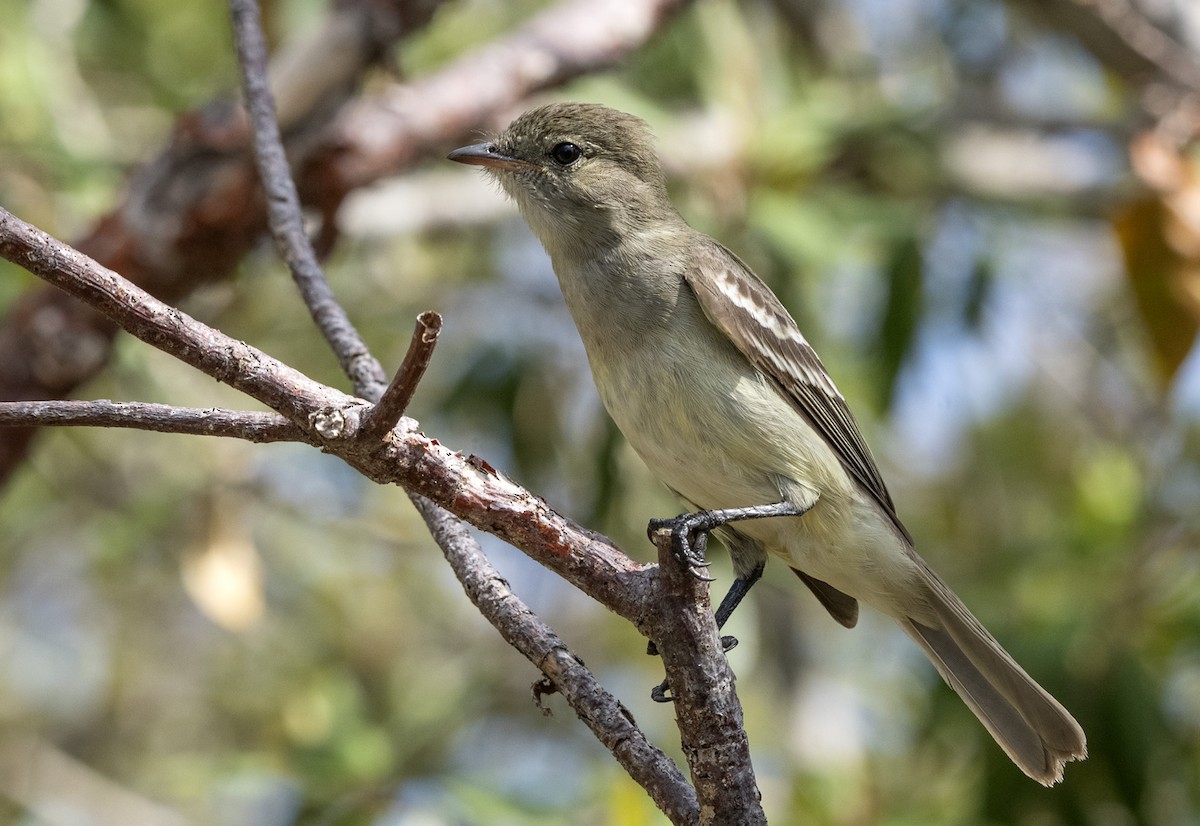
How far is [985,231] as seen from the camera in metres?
6.77

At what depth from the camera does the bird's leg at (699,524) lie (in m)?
2.74

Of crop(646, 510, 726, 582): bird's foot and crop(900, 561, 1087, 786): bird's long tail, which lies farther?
crop(900, 561, 1087, 786): bird's long tail

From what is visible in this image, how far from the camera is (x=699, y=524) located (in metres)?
3.43

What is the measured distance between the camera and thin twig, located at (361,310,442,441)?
2174mm

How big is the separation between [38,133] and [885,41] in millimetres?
5895

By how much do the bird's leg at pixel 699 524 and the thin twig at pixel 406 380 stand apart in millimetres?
728

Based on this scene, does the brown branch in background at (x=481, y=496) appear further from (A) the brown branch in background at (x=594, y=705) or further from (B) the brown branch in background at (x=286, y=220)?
(B) the brown branch in background at (x=286, y=220)

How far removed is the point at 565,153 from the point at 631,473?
2.66 metres

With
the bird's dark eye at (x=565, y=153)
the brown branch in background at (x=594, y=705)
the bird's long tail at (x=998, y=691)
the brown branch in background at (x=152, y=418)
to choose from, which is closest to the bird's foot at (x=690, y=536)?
the brown branch in background at (x=594, y=705)

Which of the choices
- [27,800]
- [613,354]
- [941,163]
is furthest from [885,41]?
[27,800]

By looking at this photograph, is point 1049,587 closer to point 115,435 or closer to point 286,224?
point 286,224

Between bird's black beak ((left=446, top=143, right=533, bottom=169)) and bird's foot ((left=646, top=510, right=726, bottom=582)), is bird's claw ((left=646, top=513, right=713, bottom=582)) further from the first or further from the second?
bird's black beak ((left=446, top=143, right=533, bottom=169))

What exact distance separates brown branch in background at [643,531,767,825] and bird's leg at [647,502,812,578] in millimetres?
18

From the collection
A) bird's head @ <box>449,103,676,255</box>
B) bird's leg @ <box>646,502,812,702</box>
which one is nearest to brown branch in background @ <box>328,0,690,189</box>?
bird's head @ <box>449,103,676,255</box>
